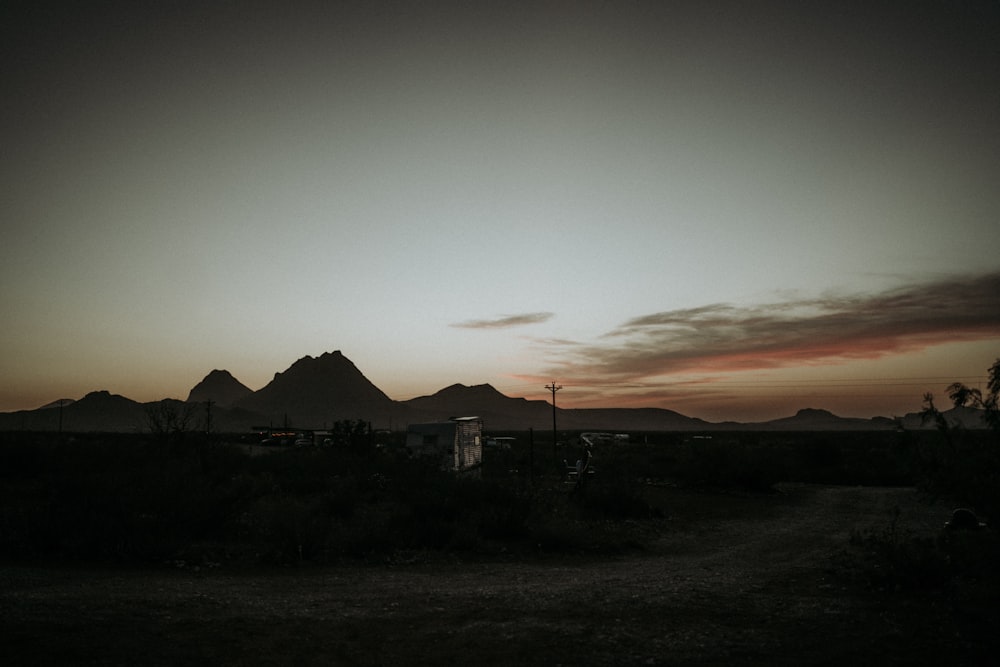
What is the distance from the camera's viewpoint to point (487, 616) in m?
8.61

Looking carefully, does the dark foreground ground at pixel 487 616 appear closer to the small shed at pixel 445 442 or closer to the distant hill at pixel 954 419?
the distant hill at pixel 954 419

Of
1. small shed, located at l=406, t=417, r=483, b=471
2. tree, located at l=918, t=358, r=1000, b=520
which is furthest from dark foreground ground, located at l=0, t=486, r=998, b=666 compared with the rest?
small shed, located at l=406, t=417, r=483, b=471

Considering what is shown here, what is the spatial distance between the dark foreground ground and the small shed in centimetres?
1850

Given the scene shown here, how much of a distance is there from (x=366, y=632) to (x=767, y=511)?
61.5 ft

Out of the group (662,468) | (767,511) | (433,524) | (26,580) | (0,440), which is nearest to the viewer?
(26,580)

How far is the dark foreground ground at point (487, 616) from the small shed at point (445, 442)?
1850 cm

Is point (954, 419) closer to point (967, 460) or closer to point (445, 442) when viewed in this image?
point (967, 460)

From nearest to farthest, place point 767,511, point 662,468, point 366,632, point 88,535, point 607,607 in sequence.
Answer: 1. point 366,632
2. point 607,607
3. point 88,535
4. point 767,511
5. point 662,468

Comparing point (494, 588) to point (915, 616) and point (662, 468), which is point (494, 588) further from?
point (662, 468)

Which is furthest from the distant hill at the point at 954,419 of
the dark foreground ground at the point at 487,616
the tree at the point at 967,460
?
the dark foreground ground at the point at 487,616

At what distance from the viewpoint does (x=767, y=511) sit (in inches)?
890

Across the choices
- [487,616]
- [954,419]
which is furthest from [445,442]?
[954,419]

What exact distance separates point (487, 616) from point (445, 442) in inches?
931

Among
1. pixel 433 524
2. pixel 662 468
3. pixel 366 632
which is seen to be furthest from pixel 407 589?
pixel 662 468
